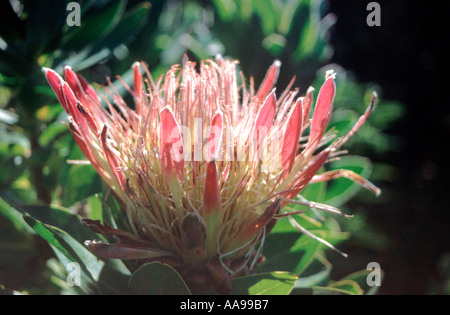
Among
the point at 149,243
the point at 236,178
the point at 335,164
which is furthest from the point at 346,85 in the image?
the point at 149,243

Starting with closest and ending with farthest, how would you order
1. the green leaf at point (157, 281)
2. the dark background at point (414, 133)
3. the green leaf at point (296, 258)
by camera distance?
the green leaf at point (157, 281)
the green leaf at point (296, 258)
the dark background at point (414, 133)

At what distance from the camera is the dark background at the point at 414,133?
167 cm

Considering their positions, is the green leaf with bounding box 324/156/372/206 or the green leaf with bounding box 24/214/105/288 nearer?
the green leaf with bounding box 24/214/105/288

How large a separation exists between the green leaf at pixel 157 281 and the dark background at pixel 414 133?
1322mm

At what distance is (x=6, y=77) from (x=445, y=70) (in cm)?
177

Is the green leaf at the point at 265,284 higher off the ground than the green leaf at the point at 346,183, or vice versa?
the green leaf at the point at 346,183

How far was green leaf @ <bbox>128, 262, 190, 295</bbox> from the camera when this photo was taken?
0.51 metres

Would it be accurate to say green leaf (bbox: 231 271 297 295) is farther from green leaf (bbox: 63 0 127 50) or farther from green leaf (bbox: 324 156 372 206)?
green leaf (bbox: 63 0 127 50)

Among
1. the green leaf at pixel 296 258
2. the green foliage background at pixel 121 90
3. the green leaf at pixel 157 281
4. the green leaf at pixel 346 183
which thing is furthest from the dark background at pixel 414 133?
the green leaf at pixel 157 281

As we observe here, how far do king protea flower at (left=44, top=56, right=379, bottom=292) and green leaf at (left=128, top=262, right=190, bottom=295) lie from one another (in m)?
0.03

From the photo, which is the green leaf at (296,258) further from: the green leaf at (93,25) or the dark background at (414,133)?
the dark background at (414,133)

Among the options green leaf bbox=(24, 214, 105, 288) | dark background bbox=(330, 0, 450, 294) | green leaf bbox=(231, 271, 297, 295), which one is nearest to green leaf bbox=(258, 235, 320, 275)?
green leaf bbox=(231, 271, 297, 295)

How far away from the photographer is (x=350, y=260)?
134 cm
